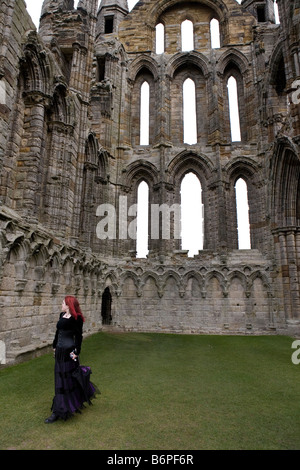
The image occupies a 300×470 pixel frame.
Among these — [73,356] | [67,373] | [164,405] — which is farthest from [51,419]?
[164,405]

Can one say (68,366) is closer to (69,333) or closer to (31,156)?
(69,333)

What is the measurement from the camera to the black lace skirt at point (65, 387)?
3.34m

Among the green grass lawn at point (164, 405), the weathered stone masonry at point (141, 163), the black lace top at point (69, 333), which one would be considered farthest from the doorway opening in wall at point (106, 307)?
the black lace top at point (69, 333)

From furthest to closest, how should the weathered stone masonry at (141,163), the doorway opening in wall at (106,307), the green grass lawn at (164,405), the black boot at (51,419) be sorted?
the doorway opening in wall at (106,307)
the weathered stone masonry at (141,163)
the black boot at (51,419)
the green grass lawn at (164,405)

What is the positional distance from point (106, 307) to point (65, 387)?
1026 cm

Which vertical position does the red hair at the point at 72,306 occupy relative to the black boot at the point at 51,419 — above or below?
above

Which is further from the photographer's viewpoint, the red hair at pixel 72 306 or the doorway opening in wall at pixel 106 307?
the doorway opening in wall at pixel 106 307

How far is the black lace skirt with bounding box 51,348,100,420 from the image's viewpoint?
11.0 feet

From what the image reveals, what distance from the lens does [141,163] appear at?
1507 cm

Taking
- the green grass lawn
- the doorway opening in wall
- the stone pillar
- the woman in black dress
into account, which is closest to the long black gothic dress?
the woman in black dress

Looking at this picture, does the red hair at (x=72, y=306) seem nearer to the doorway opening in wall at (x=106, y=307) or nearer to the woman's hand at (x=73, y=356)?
the woman's hand at (x=73, y=356)

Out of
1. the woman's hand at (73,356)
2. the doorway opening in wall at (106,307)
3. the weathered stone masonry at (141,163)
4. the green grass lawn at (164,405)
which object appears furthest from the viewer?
the doorway opening in wall at (106,307)

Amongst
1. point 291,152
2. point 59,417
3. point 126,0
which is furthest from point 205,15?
point 59,417

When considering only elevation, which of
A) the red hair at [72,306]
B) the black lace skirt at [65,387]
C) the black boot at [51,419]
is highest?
the red hair at [72,306]
